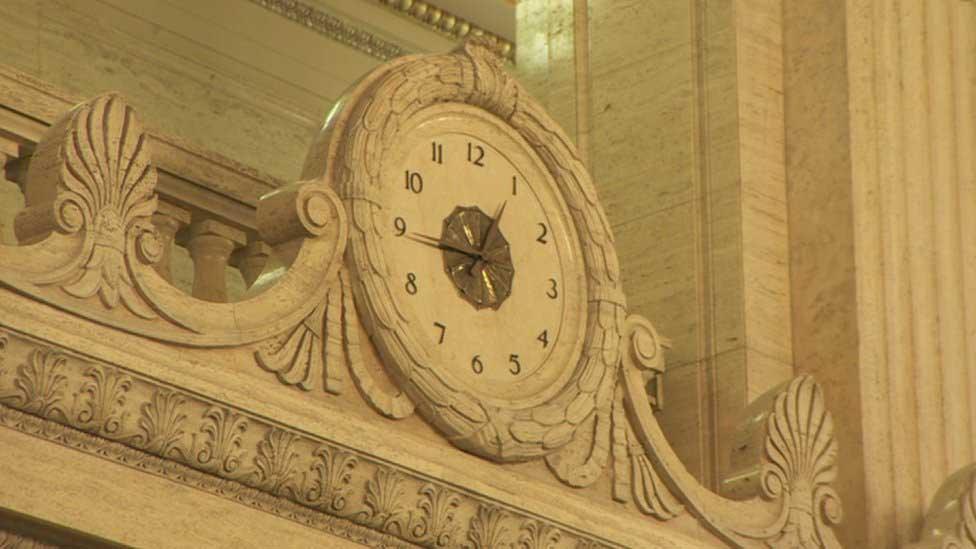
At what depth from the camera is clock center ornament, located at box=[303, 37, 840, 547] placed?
20.9 feet

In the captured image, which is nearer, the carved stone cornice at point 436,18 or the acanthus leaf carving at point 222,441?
the acanthus leaf carving at point 222,441

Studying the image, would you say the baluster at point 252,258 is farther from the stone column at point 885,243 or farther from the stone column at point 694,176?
the stone column at point 885,243

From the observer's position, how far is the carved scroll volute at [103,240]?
5.59m

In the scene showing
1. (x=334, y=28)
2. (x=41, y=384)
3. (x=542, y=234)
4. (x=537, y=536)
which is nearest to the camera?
(x=41, y=384)

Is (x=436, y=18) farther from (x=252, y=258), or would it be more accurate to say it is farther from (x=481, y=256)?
(x=252, y=258)

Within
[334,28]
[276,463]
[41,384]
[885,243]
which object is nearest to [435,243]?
[276,463]

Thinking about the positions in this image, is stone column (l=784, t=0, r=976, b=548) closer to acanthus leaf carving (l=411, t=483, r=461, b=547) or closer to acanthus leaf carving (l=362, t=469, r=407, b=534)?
acanthus leaf carving (l=411, t=483, r=461, b=547)

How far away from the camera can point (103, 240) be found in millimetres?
5695

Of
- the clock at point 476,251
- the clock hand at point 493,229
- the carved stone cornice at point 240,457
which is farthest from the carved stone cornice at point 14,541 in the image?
the clock hand at point 493,229

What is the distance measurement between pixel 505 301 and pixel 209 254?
0.81 metres

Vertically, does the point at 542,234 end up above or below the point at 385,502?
above

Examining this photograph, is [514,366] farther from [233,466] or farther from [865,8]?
[865,8]

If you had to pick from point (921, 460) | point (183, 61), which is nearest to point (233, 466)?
point (921, 460)

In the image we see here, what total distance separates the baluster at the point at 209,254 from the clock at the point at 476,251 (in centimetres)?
28
